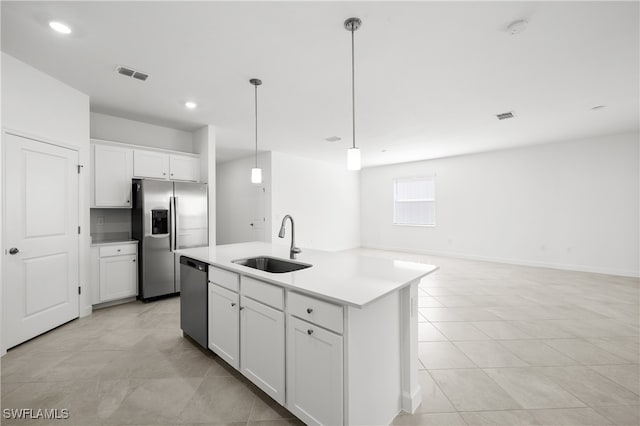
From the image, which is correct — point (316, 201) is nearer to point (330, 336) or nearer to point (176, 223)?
point (176, 223)

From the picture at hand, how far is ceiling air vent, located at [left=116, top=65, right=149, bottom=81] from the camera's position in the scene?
271 cm

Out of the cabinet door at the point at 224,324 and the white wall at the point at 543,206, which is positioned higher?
the white wall at the point at 543,206

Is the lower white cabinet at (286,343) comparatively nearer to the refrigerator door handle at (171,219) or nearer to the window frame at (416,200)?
the refrigerator door handle at (171,219)

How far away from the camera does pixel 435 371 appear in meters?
2.21

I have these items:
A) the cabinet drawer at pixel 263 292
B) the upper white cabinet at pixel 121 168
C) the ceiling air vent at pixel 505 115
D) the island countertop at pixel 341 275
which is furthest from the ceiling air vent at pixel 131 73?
the ceiling air vent at pixel 505 115

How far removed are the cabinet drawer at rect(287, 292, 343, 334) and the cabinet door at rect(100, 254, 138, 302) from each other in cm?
336

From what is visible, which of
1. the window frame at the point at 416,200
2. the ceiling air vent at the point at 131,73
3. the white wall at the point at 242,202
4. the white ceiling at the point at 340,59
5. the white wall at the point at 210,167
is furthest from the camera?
the window frame at the point at 416,200

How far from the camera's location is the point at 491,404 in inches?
71.8

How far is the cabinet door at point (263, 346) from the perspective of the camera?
5.47ft

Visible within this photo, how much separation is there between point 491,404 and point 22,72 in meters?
4.99

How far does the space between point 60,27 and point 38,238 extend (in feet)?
6.81

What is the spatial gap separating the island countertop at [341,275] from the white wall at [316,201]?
4108 millimetres

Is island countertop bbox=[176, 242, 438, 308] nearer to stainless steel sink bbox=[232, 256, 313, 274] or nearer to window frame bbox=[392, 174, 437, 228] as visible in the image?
stainless steel sink bbox=[232, 256, 313, 274]

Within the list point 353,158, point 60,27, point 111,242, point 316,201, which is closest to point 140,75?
point 60,27
